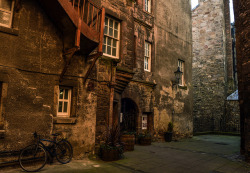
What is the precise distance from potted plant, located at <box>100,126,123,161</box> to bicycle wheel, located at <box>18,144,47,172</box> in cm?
202

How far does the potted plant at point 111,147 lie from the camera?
699cm

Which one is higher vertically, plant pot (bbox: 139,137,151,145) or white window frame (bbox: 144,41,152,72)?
white window frame (bbox: 144,41,152,72)

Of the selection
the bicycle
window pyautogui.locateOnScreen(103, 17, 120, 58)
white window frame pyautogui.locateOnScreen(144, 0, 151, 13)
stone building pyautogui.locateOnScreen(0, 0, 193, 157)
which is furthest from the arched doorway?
white window frame pyautogui.locateOnScreen(144, 0, 151, 13)

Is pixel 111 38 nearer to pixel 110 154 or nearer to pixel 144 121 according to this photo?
pixel 110 154

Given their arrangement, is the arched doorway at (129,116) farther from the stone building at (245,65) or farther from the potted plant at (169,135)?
the stone building at (245,65)

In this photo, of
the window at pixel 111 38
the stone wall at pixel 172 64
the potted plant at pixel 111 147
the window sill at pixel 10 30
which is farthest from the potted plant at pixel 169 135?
the window sill at pixel 10 30

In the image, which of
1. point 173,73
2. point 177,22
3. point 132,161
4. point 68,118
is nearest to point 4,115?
point 68,118

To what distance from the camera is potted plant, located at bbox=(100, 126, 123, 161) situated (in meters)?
6.99

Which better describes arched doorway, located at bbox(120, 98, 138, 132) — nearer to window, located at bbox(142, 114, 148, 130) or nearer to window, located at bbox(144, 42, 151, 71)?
window, located at bbox(142, 114, 148, 130)

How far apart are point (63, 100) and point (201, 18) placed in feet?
69.1

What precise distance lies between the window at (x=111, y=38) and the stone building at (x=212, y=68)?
1410 centimetres

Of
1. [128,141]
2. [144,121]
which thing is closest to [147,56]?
[144,121]

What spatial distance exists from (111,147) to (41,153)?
7.52ft

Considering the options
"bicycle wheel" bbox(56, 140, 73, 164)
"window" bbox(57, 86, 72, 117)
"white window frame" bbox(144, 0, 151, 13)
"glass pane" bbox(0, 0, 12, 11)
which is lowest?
"bicycle wheel" bbox(56, 140, 73, 164)
